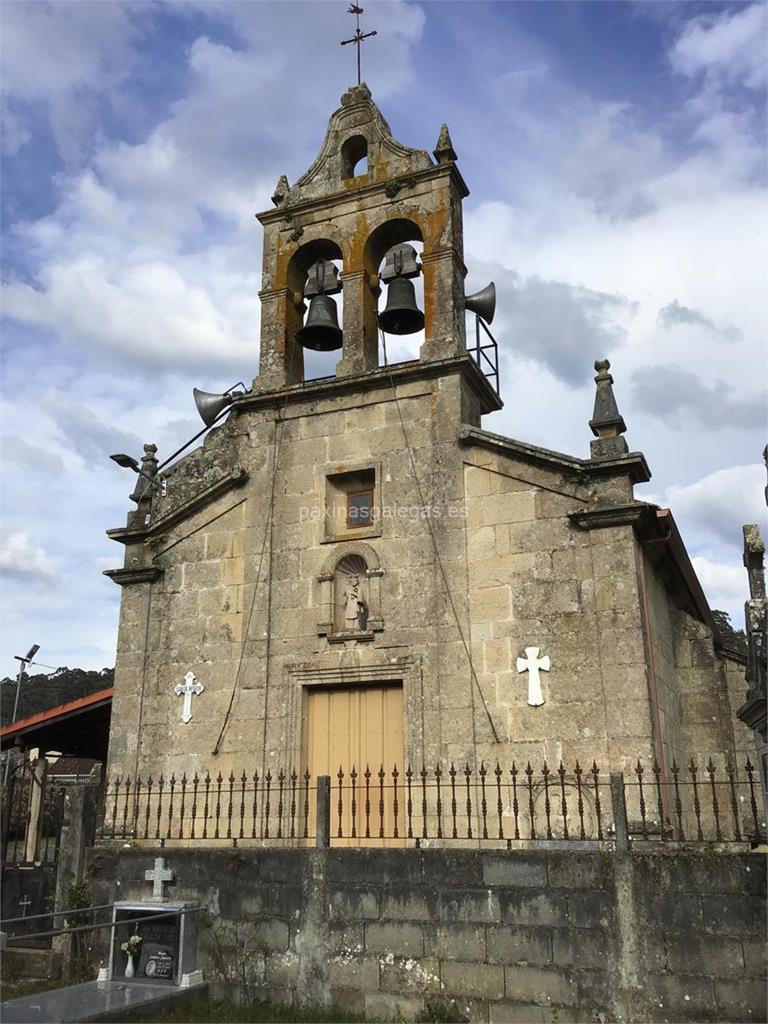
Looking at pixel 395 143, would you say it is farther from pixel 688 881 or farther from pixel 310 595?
pixel 688 881

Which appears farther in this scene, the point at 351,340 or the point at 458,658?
the point at 351,340

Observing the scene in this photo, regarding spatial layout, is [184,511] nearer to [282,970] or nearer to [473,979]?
[282,970]

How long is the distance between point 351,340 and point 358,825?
21.1 ft

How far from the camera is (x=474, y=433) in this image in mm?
11031

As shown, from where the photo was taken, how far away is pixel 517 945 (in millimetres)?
7535

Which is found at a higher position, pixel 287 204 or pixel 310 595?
pixel 287 204

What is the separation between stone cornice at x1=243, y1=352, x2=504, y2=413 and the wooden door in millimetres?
4037

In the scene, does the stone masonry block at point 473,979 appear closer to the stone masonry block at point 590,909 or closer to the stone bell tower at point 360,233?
the stone masonry block at point 590,909

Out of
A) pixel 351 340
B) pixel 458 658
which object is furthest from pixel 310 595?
pixel 351 340

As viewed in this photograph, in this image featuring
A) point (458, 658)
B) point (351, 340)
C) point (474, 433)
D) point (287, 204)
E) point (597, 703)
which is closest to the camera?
point (597, 703)

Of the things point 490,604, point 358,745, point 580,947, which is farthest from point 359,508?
point 580,947

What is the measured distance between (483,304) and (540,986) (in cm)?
877

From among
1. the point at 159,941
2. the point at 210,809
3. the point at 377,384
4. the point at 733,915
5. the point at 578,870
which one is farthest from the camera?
the point at 377,384

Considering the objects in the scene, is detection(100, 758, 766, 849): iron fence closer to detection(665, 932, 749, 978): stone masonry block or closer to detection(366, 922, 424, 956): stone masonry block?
detection(366, 922, 424, 956): stone masonry block
